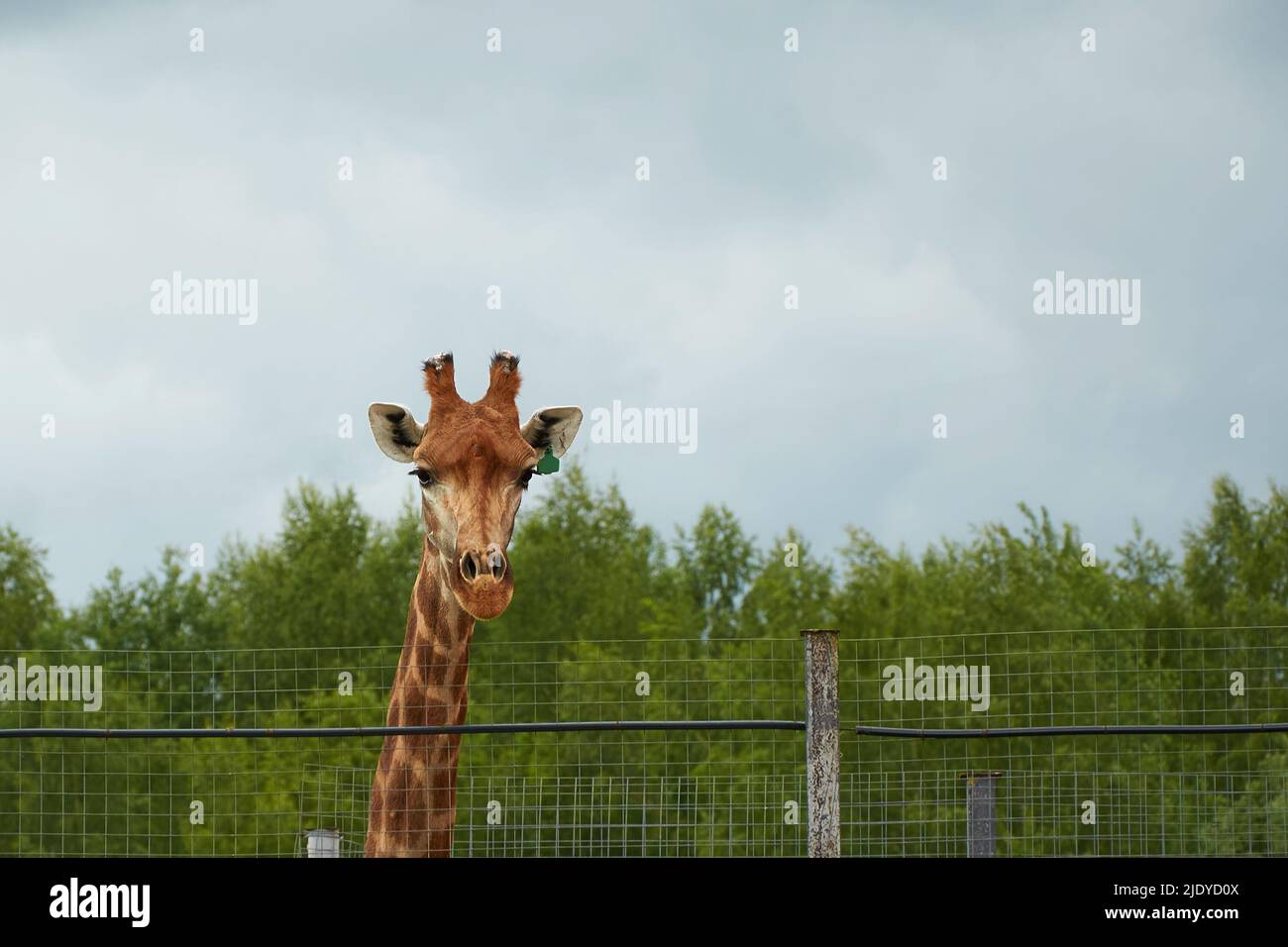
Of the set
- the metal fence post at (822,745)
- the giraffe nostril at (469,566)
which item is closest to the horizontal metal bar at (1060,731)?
the metal fence post at (822,745)

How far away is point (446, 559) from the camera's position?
9891mm

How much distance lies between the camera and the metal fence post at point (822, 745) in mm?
7773

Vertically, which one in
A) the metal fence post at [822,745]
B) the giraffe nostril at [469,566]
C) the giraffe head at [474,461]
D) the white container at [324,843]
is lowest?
the white container at [324,843]

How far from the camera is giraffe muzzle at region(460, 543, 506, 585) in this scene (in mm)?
9492

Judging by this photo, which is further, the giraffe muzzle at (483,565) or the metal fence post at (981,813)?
the giraffe muzzle at (483,565)

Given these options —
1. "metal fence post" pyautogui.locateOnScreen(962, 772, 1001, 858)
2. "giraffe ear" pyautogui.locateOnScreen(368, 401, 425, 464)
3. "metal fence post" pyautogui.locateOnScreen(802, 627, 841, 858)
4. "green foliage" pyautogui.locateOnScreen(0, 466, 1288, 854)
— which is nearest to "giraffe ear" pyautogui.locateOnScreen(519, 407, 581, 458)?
"giraffe ear" pyautogui.locateOnScreen(368, 401, 425, 464)

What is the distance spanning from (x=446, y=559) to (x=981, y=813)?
11.6 feet

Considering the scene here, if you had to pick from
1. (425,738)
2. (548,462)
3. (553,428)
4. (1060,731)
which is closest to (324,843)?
(425,738)

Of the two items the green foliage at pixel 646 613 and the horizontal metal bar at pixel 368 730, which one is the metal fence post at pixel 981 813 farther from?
the green foliage at pixel 646 613

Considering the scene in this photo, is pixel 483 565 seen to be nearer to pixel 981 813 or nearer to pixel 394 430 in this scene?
pixel 394 430

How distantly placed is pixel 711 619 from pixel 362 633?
10028 mm
